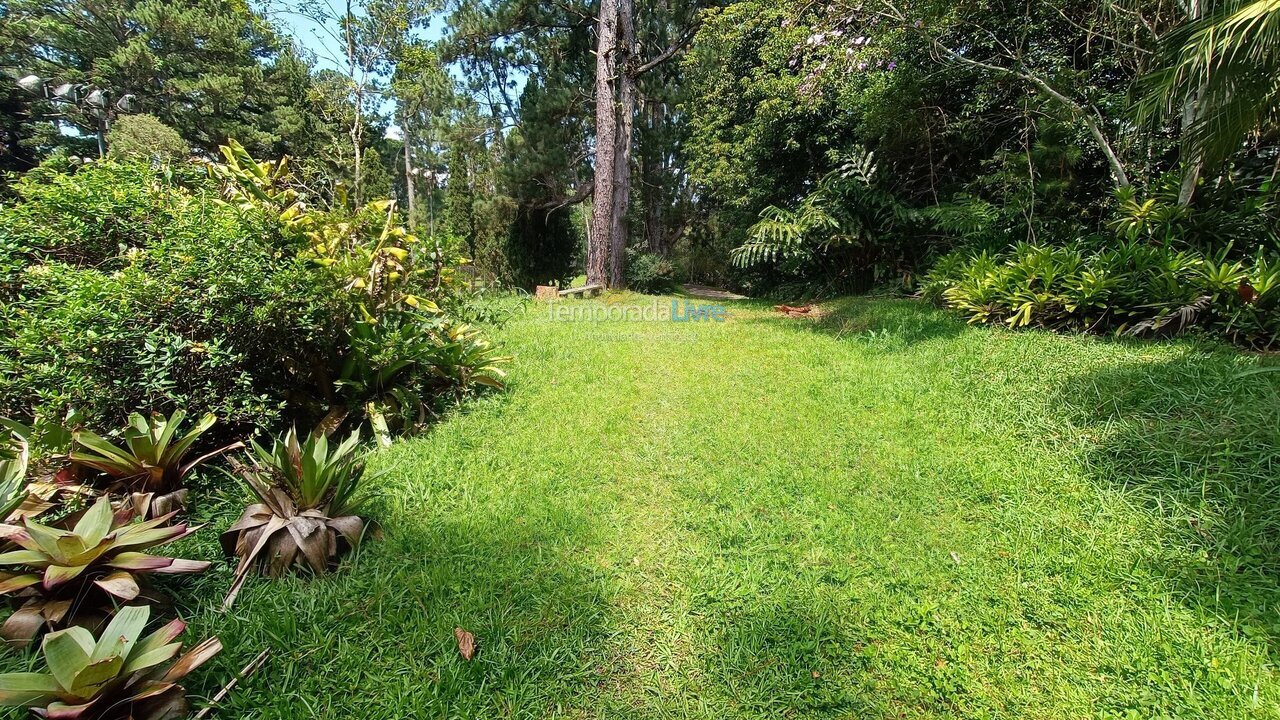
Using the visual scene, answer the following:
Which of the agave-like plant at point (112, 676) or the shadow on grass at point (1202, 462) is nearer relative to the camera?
the agave-like plant at point (112, 676)

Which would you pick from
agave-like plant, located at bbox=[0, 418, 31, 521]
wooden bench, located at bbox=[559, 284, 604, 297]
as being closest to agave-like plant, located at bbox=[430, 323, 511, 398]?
agave-like plant, located at bbox=[0, 418, 31, 521]

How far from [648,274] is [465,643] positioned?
1091cm

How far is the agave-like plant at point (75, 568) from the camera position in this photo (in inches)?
53.1

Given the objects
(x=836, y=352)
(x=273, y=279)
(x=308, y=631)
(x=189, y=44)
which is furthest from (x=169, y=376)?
(x=189, y=44)

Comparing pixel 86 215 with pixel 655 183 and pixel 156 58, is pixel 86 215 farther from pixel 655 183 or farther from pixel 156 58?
pixel 156 58

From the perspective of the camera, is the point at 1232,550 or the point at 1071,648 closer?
the point at 1071,648

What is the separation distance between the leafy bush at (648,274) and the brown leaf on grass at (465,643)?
421 inches

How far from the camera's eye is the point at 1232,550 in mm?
1914

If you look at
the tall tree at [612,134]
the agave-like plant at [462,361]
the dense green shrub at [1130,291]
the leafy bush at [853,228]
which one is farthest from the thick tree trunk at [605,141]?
the dense green shrub at [1130,291]

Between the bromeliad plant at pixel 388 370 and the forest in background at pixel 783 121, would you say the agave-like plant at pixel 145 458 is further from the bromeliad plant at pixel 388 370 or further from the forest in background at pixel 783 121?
the forest in background at pixel 783 121

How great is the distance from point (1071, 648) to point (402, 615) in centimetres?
241

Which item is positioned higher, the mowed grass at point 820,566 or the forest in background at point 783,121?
the forest in background at point 783,121

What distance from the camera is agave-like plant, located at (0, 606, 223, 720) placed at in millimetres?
1104

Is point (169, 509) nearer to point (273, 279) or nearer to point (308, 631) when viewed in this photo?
point (308, 631)
